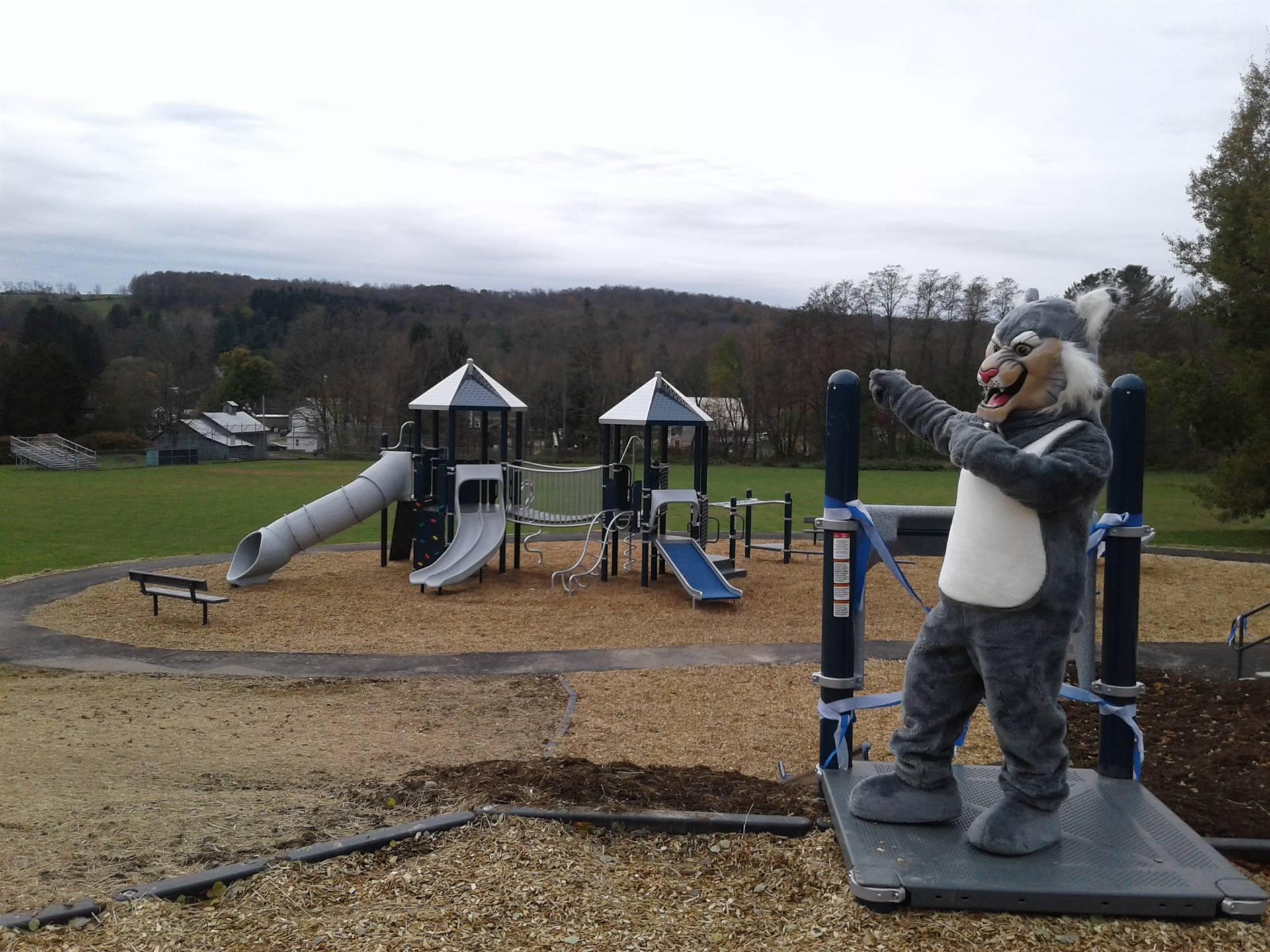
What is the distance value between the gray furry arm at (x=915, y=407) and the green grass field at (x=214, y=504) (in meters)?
14.7

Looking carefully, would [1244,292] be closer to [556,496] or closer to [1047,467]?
[556,496]

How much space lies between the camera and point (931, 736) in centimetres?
430

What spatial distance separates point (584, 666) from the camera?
973cm

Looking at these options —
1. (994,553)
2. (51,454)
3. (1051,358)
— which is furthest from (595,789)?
(51,454)

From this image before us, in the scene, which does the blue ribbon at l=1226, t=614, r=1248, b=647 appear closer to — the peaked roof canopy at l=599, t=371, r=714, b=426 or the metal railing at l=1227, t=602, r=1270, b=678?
the metal railing at l=1227, t=602, r=1270, b=678

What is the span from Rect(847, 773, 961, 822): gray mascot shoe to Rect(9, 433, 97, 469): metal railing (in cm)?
4724

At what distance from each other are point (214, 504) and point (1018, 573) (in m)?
26.4

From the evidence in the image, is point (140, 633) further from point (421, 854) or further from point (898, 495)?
point (898, 495)

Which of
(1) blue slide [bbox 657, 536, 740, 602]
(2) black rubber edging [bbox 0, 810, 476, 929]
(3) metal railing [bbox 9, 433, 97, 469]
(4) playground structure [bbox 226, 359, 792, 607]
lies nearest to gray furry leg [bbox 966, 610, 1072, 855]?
(2) black rubber edging [bbox 0, 810, 476, 929]

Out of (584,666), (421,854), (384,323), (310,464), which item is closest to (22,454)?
(310,464)

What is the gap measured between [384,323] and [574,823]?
80752mm

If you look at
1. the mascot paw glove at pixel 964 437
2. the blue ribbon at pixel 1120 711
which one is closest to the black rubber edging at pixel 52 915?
the mascot paw glove at pixel 964 437

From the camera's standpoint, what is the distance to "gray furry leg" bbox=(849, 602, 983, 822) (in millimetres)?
4246

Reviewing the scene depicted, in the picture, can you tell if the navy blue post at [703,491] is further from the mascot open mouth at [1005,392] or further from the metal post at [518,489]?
the mascot open mouth at [1005,392]
